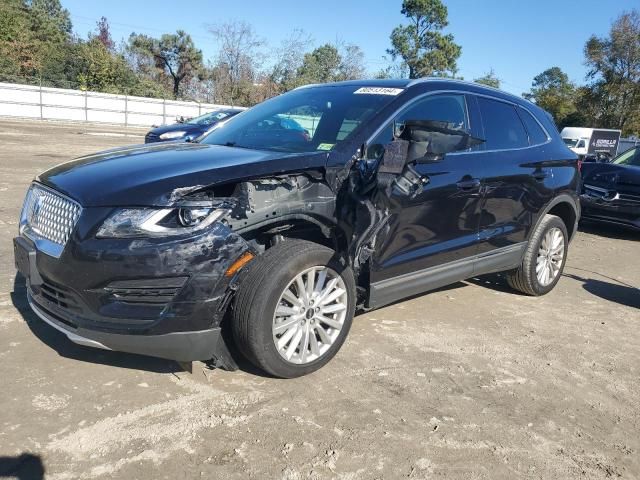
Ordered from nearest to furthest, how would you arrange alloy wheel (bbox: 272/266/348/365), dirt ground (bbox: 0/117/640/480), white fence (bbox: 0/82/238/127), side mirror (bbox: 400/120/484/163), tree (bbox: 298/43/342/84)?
dirt ground (bbox: 0/117/640/480), alloy wheel (bbox: 272/266/348/365), side mirror (bbox: 400/120/484/163), white fence (bbox: 0/82/238/127), tree (bbox: 298/43/342/84)

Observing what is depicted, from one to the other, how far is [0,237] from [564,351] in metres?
5.66

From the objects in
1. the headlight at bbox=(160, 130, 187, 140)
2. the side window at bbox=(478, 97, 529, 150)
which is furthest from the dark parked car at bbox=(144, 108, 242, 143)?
the side window at bbox=(478, 97, 529, 150)

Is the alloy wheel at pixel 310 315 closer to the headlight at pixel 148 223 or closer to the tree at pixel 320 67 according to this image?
the headlight at pixel 148 223

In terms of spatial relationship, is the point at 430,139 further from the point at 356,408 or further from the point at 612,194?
the point at 612,194

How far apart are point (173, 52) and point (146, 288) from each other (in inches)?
2110

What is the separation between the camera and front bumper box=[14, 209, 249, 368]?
2.82 meters

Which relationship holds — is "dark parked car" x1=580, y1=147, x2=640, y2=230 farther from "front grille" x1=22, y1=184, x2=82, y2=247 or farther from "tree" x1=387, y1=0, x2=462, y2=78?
"tree" x1=387, y1=0, x2=462, y2=78

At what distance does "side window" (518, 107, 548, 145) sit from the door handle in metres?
1.12

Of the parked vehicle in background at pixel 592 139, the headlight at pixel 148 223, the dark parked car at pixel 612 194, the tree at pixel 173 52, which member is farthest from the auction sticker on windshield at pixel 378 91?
the tree at pixel 173 52

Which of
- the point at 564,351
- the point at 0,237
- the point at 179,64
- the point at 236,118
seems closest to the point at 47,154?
the point at 0,237

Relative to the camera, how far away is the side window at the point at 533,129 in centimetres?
519

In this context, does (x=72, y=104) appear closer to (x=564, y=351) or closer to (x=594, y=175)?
(x=594, y=175)

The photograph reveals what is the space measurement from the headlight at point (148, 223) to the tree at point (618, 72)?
4405 cm

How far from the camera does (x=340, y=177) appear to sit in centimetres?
352
